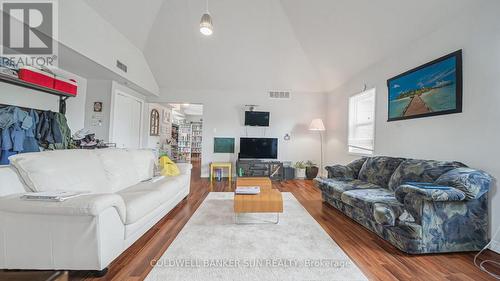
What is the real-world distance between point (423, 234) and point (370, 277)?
0.78 m

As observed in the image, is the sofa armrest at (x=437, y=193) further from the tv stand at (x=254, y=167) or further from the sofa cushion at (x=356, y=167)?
the tv stand at (x=254, y=167)

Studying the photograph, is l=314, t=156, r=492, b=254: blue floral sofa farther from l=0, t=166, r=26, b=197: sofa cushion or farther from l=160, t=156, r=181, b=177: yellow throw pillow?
l=0, t=166, r=26, b=197: sofa cushion

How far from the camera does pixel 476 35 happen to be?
7.55 ft

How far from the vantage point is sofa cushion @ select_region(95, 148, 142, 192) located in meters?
2.53

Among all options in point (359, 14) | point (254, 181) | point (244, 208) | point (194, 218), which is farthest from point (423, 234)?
point (359, 14)

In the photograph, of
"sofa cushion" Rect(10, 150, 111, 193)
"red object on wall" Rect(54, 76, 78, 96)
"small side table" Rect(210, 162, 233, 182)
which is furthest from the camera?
"small side table" Rect(210, 162, 233, 182)

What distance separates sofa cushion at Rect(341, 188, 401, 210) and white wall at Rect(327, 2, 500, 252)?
87cm

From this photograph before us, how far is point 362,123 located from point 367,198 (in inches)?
101

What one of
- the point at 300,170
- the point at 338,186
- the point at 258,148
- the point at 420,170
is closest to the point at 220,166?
the point at 258,148

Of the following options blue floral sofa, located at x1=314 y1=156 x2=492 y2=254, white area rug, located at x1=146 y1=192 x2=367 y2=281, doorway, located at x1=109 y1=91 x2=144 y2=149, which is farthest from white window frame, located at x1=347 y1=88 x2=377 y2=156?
doorway, located at x1=109 y1=91 x2=144 y2=149

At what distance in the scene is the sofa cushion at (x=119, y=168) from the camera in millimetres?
2531

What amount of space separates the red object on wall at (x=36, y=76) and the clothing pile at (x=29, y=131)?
0.47 m

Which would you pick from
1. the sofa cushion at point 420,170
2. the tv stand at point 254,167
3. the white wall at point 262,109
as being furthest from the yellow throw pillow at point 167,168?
the sofa cushion at point 420,170

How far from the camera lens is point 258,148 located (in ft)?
19.6
